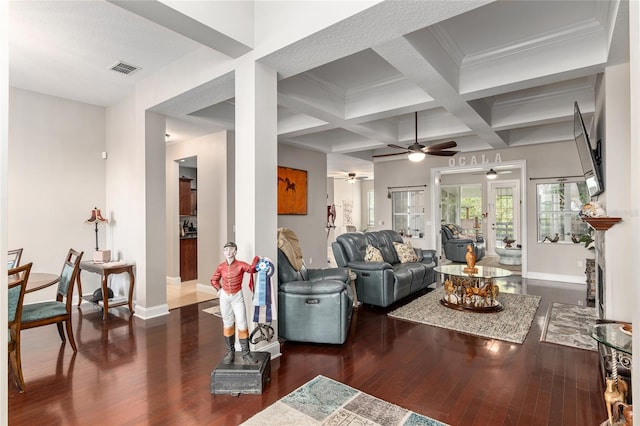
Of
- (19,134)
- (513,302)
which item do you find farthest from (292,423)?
(19,134)

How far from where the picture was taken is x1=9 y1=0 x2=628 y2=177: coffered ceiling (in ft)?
8.62

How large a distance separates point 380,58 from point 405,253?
321 cm

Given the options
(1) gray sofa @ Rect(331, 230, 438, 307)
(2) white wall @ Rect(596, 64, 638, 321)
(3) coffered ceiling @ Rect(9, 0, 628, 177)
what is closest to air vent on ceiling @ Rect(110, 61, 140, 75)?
(3) coffered ceiling @ Rect(9, 0, 628, 177)

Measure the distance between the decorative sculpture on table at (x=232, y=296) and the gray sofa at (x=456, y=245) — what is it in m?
7.09

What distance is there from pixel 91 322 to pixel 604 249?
5.47m

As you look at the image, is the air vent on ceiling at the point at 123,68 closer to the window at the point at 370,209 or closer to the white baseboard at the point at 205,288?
the white baseboard at the point at 205,288

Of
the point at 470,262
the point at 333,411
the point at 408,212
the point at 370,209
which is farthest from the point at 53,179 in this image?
the point at 370,209

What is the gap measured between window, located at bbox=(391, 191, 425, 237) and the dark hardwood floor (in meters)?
4.35

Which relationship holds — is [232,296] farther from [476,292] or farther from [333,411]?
[476,292]

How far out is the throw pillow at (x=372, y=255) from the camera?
4.84 metres

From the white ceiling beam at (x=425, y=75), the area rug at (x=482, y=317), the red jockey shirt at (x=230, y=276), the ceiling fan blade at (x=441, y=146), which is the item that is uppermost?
the white ceiling beam at (x=425, y=75)

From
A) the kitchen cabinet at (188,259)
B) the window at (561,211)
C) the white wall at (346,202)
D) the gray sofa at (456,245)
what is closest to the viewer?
the window at (561,211)

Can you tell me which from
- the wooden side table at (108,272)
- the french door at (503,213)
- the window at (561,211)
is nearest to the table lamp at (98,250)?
the wooden side table at (108,272)

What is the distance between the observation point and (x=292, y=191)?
6762 millimetres
